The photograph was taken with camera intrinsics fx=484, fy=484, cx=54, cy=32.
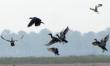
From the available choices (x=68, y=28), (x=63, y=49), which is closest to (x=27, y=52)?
(x=63, y=49)

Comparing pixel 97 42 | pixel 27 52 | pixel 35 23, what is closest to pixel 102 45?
pixel 97 42

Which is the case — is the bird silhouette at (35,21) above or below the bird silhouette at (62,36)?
above

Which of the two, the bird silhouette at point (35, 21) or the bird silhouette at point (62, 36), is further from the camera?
the bird silhouette at point (62, 36)

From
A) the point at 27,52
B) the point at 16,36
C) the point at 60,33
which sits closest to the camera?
the point at 60,33

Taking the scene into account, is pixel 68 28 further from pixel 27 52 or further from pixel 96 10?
pixel 27 52

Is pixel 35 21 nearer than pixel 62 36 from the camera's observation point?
Yes

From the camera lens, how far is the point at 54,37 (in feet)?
70.5

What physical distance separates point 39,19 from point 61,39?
1260mm

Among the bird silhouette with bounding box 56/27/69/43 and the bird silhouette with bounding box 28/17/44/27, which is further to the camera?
the bird silhouette with bounding box 56/27/69/43

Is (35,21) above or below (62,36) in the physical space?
above

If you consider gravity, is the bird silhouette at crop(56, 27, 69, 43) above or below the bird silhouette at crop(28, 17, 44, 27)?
below

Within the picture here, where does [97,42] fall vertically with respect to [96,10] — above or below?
below

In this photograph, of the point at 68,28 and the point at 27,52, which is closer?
the point at 68,28

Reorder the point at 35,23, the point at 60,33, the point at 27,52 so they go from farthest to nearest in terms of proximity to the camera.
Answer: the point at 27,52
the point at 60,33
the point at 35,23
